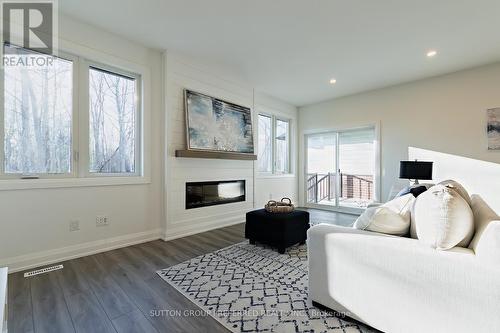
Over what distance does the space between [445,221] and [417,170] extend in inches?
114

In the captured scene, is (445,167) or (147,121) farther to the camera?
(445,167)

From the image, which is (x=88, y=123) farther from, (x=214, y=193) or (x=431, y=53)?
(x=431, y=53)

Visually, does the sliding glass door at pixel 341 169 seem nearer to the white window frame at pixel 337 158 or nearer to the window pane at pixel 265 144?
the white window frame at pixel 337 158

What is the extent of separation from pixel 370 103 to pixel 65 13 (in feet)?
17.7

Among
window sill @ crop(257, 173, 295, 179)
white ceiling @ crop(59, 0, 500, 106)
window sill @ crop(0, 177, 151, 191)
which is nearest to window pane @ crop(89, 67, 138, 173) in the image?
window sill @ crop(0, 177, 151, 191)

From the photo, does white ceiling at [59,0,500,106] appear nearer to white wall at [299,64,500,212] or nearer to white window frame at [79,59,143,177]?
white wall at [299,64,500,212]

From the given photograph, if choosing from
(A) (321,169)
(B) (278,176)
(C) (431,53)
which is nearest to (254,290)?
(B) (278,176)

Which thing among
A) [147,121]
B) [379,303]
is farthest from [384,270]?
[147,121]

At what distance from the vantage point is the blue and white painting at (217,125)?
3752mm

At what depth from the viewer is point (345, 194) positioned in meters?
5.63

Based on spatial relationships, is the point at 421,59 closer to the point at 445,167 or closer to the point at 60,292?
the point at 445,167

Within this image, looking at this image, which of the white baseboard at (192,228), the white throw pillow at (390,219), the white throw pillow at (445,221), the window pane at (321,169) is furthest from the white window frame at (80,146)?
the window pane at (321,169)

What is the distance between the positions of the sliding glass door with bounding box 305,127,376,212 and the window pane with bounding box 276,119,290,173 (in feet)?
1.95

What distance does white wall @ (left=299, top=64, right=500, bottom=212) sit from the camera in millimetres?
3818
